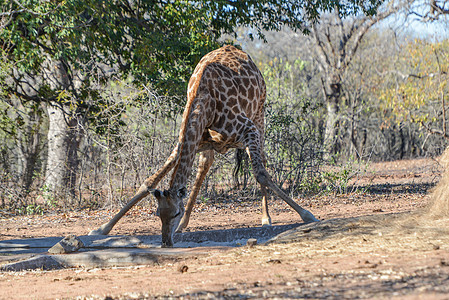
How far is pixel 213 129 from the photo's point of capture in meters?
7.41

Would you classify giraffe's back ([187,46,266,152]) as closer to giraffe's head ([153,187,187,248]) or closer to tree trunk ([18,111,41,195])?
giraffe's head ([153,187,187,248])

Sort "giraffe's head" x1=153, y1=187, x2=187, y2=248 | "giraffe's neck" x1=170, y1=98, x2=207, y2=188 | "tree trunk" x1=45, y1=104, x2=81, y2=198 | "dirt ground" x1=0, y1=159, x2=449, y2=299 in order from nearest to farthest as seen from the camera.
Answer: "dirt ground" x1=0, y1=159, x2=449, y2=299 < "giraffe's head" x1=153, y1=187, x2=187, y2=248 < "giraffe's neck" x1=170, y1=98, x2=207, y2=188 < "tree trunk" x1=45, y1=104, x2=81, y2=198

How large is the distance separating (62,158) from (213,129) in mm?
6784

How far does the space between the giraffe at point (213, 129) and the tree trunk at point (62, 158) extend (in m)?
5.12

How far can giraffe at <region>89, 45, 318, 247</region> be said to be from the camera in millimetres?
6345

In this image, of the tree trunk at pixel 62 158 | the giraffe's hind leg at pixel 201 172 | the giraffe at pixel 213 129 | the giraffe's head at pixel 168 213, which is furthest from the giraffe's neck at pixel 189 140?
the tree trunk at pixel 62 158

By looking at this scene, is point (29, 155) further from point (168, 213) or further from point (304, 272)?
point (304, 272)

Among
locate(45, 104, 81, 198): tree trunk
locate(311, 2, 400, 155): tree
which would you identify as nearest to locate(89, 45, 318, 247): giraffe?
locate(45, 104, 81, 198): tree trunk

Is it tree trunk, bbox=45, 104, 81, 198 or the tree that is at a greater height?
the tree

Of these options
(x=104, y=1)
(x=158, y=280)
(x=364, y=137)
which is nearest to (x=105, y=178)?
(x=104, y=1)

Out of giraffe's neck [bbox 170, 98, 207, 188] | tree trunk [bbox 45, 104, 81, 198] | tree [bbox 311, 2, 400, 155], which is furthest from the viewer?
tree [bbox 311, 2, 400, 155]

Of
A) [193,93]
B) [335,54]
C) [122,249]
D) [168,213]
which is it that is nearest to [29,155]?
[193,93]

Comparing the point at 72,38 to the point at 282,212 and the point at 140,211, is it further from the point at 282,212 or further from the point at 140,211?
the point at 282,212

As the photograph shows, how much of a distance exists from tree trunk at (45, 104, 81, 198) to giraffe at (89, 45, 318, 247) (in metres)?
5.12
